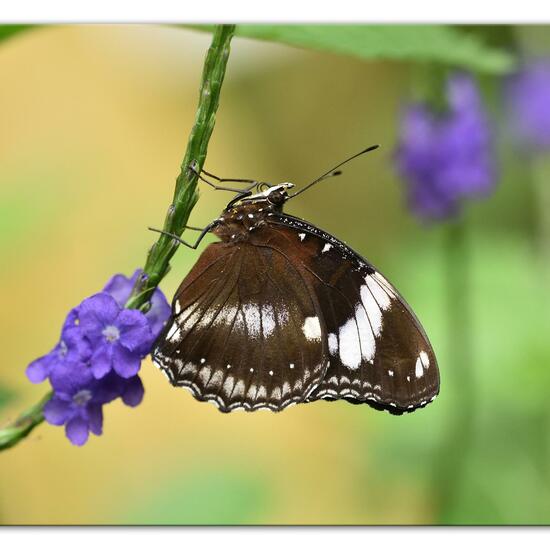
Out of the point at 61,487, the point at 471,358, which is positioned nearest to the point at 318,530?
the point at 471,358

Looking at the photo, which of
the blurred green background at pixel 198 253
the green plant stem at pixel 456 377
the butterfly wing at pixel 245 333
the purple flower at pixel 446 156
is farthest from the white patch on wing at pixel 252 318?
the purple flower at pixel 446 156

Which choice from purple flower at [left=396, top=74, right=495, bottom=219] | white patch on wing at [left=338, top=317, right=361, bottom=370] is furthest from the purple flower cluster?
purple flower at [left=396, top=74, right=495, bottom=219]

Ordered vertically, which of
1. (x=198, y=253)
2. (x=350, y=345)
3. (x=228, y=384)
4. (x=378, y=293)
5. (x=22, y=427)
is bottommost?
(x=22, y=427)

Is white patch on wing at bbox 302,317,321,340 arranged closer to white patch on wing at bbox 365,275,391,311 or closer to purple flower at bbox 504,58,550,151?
white patch on wing at bbox 365,275,391,311

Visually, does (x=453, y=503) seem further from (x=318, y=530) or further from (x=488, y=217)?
(x=488, y=217)

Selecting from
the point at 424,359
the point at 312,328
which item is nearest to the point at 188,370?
the point at 312,328

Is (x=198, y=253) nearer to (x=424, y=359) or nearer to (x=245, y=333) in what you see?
(x=245, y=333)

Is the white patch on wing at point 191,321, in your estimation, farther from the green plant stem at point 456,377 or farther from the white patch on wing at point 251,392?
the green plant stem at point 456,377
